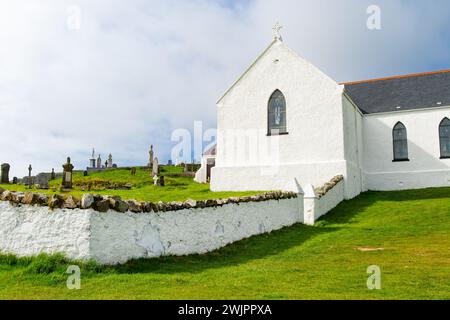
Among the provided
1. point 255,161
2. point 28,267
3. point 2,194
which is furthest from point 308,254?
point 255,161

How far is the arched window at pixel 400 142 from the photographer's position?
29734 mm

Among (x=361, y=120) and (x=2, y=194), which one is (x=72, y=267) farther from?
(x=361, y=120)

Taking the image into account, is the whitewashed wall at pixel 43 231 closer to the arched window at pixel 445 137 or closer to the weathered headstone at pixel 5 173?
the arched window at pixel 445 137

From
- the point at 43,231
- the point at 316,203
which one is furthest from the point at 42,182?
the point at 43,231

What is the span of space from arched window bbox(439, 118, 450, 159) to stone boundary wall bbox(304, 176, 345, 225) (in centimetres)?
959

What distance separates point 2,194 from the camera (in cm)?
937

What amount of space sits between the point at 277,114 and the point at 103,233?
19.5 meters

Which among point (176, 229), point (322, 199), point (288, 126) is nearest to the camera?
point (176, 229)

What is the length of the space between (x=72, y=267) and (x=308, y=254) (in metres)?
6.58

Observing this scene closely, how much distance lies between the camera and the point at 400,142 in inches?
1183

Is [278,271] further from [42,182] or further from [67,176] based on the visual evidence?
[42,182]

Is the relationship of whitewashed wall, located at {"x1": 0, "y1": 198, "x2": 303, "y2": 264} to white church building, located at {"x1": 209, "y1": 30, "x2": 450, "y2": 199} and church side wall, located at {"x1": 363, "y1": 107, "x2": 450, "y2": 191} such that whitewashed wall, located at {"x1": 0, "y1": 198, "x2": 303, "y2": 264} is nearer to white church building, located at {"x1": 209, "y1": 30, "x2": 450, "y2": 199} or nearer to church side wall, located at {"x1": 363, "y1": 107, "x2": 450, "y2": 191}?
white church building, located at {"x1": 209, "y1": 30, "x2": 450, "y2": 199}

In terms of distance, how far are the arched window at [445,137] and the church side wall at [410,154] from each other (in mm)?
278
